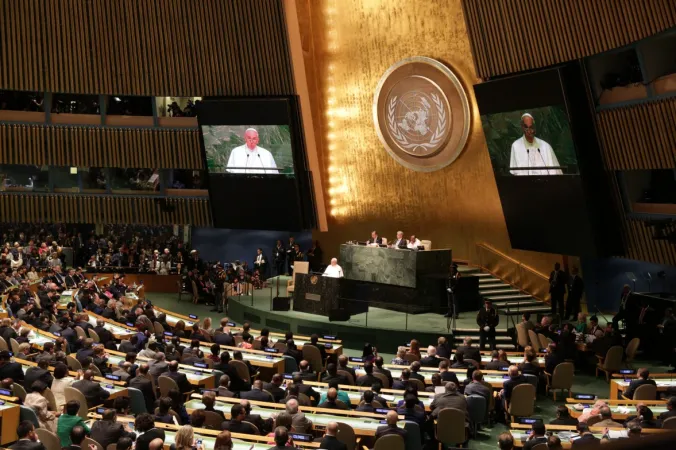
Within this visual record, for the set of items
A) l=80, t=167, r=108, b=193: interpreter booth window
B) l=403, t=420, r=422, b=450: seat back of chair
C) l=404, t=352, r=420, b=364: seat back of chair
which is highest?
l=80, t=167, r=108, b=193: interpreter booth window

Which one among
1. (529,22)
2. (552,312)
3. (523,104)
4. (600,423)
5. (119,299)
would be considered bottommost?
(600,423)

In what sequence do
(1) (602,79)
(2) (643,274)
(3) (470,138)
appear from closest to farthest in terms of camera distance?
(1) (602,79)
(2) (643,274)
(3) (470,138)

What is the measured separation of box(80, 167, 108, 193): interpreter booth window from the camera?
25.9 meters

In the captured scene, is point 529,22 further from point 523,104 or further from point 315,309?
point 315,309

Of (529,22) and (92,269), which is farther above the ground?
(529,22)

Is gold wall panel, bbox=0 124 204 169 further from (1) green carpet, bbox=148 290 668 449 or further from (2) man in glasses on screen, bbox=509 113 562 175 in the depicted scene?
(2) man in glasses on screen, bbox=509 113 562 175

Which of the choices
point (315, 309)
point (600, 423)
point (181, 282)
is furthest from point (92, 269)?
point (600, 423)

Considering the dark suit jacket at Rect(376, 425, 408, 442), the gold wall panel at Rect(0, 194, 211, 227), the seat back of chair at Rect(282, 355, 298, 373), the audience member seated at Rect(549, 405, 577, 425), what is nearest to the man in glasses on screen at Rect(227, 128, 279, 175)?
the gold wall panel at Rect(0, 194, 211, 227)

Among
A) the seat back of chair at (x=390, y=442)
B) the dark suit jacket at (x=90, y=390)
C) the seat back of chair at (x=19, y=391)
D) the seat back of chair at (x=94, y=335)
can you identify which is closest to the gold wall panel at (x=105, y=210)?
the seat back of chair at (x=94, y=335)

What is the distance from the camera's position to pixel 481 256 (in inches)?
856

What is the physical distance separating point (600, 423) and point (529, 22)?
11.1 meters

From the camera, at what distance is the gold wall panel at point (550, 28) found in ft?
50.3

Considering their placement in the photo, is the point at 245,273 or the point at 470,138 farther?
the point at 245,273

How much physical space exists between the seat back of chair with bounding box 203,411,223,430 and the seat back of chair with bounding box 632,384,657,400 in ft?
17.9
